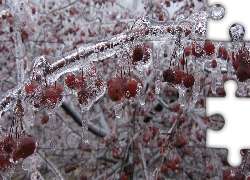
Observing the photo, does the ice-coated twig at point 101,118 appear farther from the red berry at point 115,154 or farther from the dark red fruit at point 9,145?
the dark red fruit at point 9,145

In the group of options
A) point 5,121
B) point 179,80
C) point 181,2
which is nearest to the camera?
point 179,80

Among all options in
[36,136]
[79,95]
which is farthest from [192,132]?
[36,136]

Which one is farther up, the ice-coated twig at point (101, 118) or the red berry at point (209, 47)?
the red berry at point (209, 47)

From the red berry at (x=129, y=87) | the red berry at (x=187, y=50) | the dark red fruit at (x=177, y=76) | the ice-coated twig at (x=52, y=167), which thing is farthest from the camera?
the ice-coated twig at (x=52, y=167)

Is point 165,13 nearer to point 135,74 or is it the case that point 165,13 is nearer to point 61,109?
point 135,74

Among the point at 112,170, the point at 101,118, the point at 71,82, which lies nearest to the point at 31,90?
the point at 71,82

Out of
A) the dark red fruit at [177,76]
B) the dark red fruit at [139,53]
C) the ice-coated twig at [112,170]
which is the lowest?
the ice-coated twig at [112,170]

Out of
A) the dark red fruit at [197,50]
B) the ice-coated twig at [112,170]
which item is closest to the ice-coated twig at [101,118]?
the ice-coated twig at [112,170]

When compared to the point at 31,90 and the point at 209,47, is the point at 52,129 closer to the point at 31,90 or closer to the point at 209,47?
the point at 31,90
